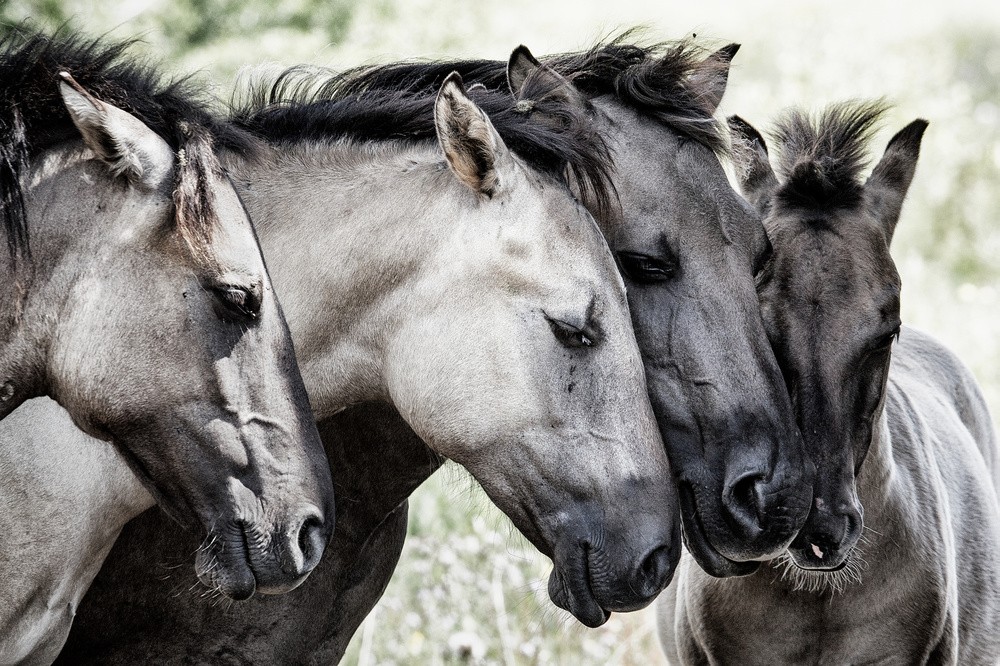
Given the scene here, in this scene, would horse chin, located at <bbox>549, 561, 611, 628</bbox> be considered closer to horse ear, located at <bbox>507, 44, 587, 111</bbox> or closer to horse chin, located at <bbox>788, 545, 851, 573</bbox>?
horse chin, located at <bbox>788, 545, 851, 573</bbox>

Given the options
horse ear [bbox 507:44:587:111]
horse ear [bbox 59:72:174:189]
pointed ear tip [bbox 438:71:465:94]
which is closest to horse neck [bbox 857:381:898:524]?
horse ear [bbox 507:44:587:111]

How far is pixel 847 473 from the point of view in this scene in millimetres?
3709

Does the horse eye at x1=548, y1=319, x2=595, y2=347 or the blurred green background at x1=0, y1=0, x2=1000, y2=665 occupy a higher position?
the horse eye at x1=548, y1=319, x2=595, y2=347

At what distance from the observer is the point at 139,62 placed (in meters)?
3.22

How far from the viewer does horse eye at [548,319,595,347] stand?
9.68ft

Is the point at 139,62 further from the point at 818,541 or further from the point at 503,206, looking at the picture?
the point at 818,541

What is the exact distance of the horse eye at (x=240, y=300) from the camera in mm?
2730

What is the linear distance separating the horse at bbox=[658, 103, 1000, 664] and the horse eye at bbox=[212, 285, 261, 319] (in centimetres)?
193

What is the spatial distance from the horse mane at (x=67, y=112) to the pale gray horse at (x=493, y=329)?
41 cm

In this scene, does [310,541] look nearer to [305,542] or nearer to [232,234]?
[305,542]

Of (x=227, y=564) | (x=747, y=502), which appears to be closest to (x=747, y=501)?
(x=747, y=502)

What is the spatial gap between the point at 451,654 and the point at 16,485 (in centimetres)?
258

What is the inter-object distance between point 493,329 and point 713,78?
1.70m

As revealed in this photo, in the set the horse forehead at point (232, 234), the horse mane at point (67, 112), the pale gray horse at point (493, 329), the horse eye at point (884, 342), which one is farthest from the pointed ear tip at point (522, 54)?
the horse eye at point (884, 342)
